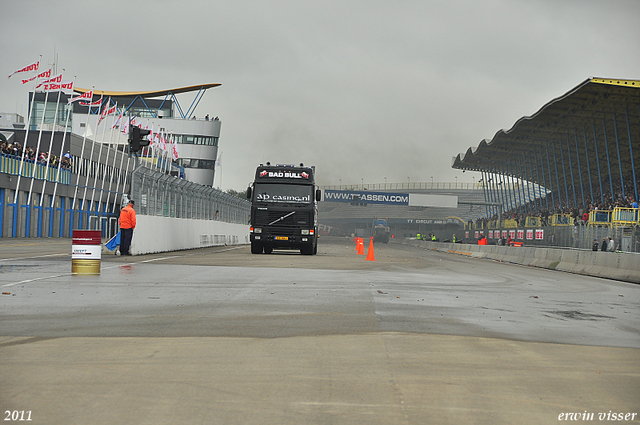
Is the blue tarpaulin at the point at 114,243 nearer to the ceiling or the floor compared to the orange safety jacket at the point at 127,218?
nearer to the floor

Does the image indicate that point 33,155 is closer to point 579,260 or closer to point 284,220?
point 284,220

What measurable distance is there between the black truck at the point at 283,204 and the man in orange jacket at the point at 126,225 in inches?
231

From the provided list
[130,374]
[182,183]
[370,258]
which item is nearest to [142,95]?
[182,183]

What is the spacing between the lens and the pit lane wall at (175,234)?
966 inches

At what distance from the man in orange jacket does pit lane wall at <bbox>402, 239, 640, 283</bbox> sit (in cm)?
1480

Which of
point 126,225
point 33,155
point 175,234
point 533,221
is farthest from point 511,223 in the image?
point 126,225

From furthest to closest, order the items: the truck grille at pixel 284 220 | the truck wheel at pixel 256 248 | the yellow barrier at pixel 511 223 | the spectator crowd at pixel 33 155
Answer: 1. the yellow barrier at pixel 511 223
2. the spectator crowd at pixel 33 155
3. the truck wheel at pixel 256 248
4. the truck grille at pixel 284 220

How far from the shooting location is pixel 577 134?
196 ft

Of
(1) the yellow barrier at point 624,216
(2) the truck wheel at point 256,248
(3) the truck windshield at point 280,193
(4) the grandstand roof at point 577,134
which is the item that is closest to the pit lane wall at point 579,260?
(1) the yellow barrier at point 624,216

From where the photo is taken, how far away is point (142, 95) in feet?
326

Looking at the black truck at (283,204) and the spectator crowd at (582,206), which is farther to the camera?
the spectator crowd at (582,206)

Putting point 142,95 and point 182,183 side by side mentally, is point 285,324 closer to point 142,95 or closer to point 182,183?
point 182,183

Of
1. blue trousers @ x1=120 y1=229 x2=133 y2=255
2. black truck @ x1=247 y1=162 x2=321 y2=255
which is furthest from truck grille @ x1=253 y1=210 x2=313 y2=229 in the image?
blue trousers @ x1=120 y1=229 x2=133 y2=255

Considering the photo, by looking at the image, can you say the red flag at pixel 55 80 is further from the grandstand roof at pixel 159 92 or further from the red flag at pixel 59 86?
the grandstand roof at pixel 159 92
